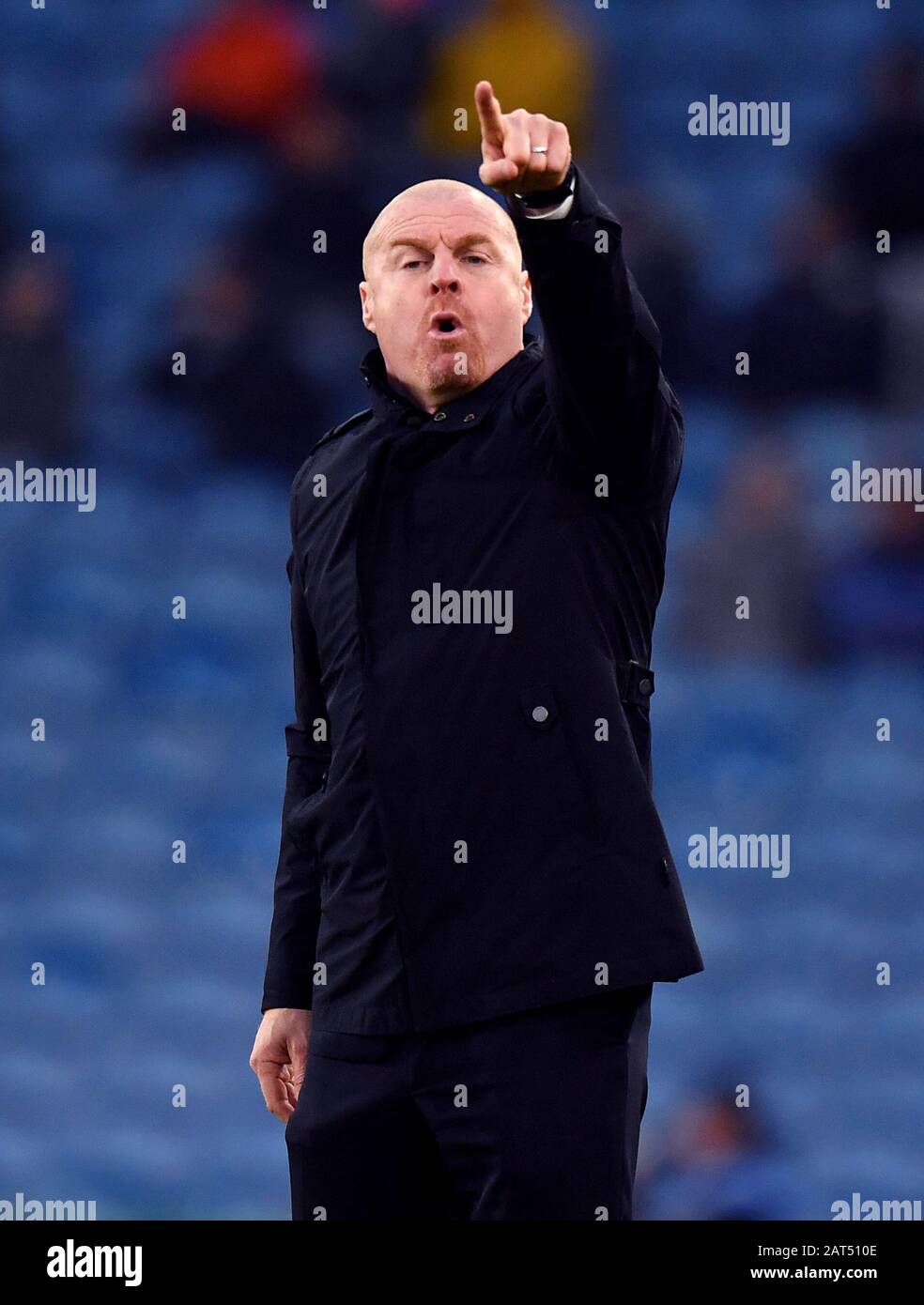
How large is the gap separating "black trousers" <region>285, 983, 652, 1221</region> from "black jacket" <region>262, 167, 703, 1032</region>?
25mm

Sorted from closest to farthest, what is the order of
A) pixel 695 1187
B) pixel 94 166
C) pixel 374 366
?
pixel 374 366, pixel 695 1187, pixel 94 166

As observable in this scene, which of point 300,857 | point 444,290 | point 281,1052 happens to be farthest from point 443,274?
point 281,1052

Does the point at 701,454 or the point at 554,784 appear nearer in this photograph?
the point at 554,784

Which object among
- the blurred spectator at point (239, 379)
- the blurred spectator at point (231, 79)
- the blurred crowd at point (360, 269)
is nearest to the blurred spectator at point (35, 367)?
the blurred crowd at point (360, 269)

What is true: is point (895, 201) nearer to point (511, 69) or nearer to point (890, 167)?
point (890, 167)

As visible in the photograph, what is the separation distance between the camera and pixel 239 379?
8.21 feet

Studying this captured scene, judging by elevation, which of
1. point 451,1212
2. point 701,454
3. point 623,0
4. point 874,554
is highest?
point 623,0

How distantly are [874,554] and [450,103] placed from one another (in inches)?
33.9

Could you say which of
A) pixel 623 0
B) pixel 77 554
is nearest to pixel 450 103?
pixel 623 0

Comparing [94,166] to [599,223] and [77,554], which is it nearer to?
[77,554]

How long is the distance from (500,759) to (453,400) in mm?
288

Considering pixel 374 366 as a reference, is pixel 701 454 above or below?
above

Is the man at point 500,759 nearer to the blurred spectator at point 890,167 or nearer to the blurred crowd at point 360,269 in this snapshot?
the blurred crowd at point 360,269

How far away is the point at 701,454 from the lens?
2494mm
